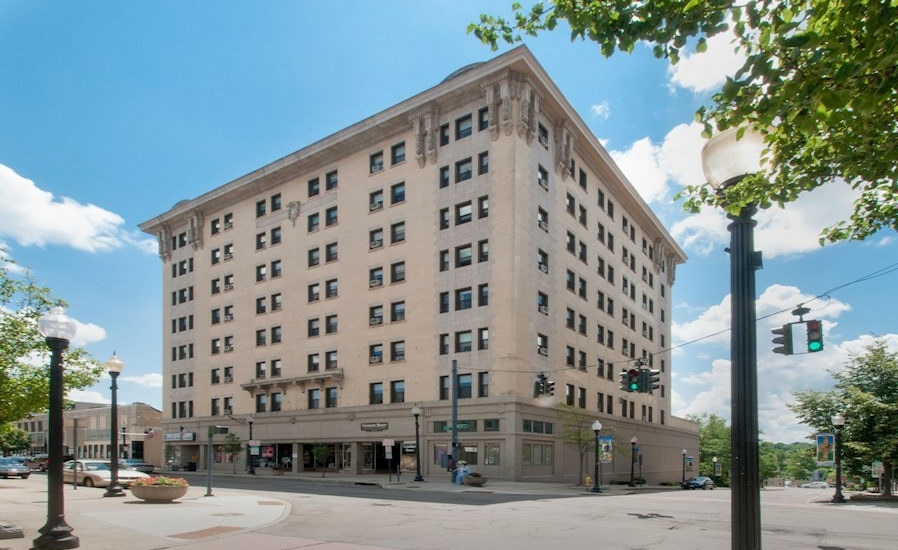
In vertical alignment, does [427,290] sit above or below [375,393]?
above

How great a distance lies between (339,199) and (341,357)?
12.3 m

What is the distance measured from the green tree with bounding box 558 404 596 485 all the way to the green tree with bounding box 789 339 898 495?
12.7m

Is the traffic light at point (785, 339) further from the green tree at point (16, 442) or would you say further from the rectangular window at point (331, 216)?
the green tree at point (16, 442)

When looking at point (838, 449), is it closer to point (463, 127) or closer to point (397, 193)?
point (463, 127)

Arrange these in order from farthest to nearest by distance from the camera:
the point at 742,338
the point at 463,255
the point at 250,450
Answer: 1. the point at 250,450
2. the point at 463,255
3. the point at 742,338

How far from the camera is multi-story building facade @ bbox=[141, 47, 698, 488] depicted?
4116 cm

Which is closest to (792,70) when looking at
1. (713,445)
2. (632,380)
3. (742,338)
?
(742,338)

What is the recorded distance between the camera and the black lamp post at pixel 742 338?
4871 millimetres

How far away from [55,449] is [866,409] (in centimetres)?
3524

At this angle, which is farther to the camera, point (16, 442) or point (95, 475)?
point (16, 442)

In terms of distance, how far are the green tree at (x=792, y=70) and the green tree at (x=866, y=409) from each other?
1177 inches

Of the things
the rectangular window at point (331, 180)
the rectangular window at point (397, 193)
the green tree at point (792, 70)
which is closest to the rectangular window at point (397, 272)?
the rectangular window at point (397, 193)

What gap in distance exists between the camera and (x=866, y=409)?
3262 centimetres

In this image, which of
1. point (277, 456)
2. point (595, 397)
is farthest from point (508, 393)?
point (277, 456)
